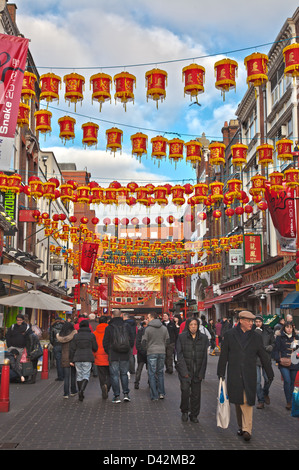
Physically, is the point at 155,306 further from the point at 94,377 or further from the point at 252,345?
the point at 252,345

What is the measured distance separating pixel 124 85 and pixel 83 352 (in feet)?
23.4

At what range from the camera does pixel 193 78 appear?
45.5 feet

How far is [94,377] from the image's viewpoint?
16.9 meters

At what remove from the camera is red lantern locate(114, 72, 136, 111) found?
46.5 feet

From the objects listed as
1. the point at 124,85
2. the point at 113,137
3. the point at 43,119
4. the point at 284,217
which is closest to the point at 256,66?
the point at 124,85

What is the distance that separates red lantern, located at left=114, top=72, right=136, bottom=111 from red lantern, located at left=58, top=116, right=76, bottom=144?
9.31 ft

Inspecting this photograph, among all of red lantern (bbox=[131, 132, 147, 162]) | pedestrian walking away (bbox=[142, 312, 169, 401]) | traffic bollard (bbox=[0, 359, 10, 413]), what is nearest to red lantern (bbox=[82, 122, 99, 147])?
red lantern (bbox=[131, 132, 147, 162])

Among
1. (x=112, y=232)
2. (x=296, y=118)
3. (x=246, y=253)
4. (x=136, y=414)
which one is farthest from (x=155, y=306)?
(x=136, y=414)

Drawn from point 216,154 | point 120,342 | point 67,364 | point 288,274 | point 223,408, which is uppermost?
point 216,154

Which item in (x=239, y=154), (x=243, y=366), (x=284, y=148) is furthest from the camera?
(x=284, y=148)

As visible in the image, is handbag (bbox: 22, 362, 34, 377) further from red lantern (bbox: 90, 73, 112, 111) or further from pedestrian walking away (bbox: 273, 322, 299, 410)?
red lantern (bbox: 90, 73, 112, 111)

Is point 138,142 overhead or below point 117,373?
overhead

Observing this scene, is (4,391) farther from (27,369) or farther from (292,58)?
(292,58)

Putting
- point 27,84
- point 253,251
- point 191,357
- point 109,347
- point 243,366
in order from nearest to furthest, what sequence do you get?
point 243,366
point 191,357
point 109,347
point 27,84
point 253,251
